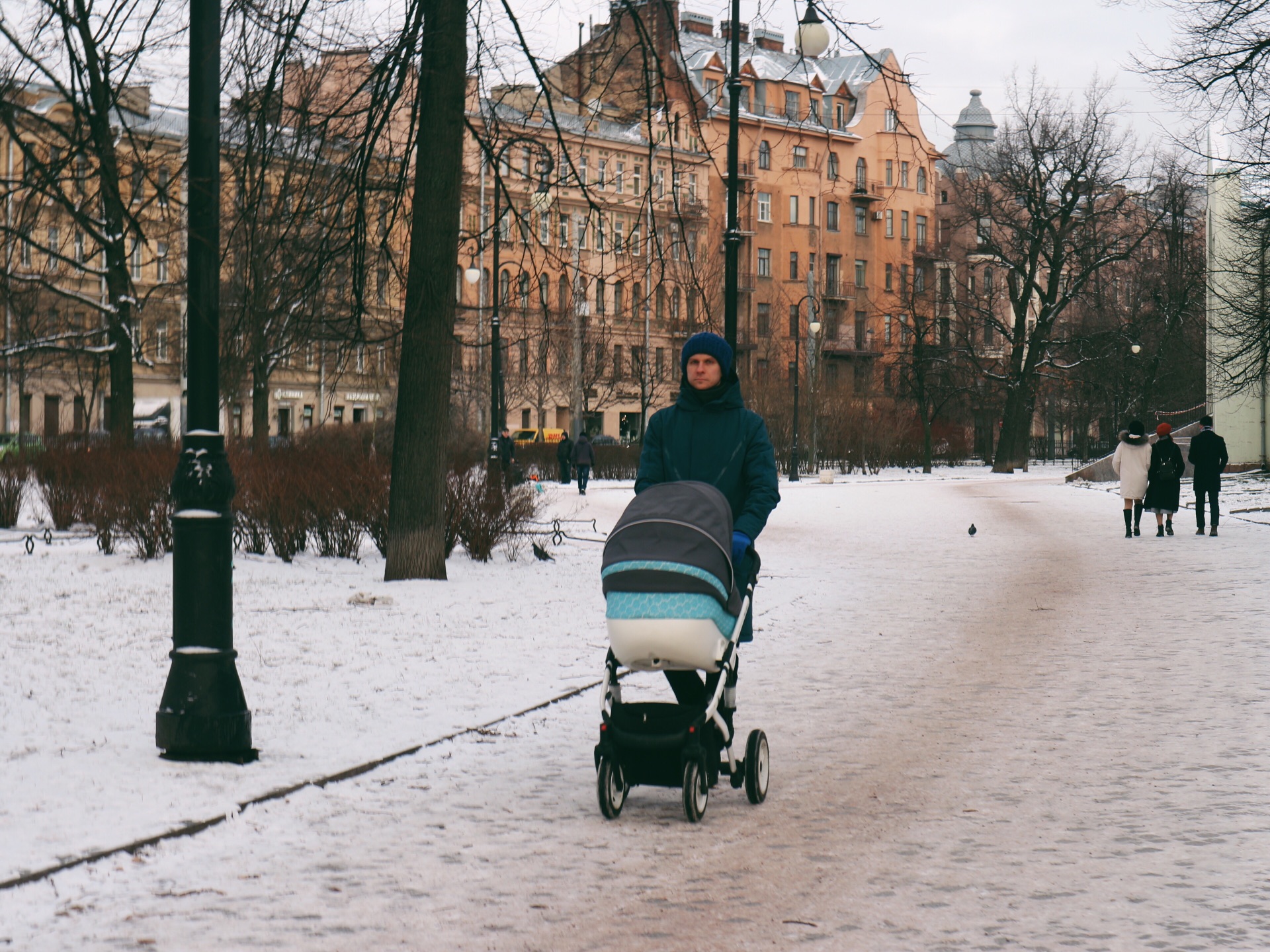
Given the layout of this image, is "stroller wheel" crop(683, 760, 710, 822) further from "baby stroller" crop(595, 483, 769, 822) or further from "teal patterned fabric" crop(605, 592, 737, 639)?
"teal patterned fabric" crop(605, 592, 737, 639)

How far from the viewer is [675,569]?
601 cm

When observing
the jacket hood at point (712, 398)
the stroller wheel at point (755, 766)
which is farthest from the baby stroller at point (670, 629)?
the jacket hood at point (712, 398)

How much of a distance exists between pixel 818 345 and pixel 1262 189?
37.1m

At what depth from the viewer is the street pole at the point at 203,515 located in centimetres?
718

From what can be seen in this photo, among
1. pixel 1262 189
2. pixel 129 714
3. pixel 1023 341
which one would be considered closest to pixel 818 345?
pixel 1023 341

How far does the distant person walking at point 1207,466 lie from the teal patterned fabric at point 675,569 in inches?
814

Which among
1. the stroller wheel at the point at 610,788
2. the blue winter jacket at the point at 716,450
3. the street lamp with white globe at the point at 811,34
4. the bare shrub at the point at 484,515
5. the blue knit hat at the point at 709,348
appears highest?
the street lamp with white globe at the point at 811,34

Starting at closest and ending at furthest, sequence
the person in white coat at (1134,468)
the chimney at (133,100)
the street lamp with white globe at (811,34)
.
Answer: the chimney at (133,100) < the street lamp with white globe at (811,34) < the person in white coat at (1134,468)

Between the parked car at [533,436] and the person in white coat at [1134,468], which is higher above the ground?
the parked car at [533,436]

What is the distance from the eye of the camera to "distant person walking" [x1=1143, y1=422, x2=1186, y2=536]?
80.7 feet

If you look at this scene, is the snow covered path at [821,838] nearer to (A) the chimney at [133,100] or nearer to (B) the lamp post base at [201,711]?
(B) the lamp post base at [201,711]

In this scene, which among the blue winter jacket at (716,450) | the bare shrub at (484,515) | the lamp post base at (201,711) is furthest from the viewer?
the bare shrub at (484,515)

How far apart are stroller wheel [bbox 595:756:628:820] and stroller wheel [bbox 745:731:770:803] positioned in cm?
54

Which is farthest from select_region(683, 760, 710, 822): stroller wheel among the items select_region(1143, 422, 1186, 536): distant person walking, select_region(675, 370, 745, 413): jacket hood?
select_region(1143, 422, 1186, 536): distant person walking
